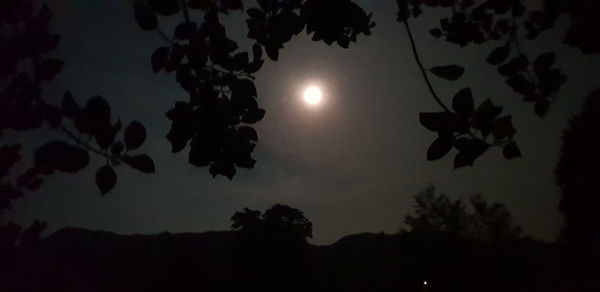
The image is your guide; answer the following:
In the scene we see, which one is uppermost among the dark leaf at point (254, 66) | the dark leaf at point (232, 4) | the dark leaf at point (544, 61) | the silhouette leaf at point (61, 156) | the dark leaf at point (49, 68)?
the dark leaf at point (232, 4)

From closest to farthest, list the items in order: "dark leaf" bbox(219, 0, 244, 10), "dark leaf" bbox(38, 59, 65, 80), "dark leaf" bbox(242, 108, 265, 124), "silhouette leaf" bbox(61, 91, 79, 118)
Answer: "silhouette leaf" bbox(61, 91, 79, 118)
"dark leaf" bbox(38, 59, 65, 80)
"dark leaf" bbox(242, 108, 265, 124)
"dark leaf" bbox(219, 0, 244, 10)

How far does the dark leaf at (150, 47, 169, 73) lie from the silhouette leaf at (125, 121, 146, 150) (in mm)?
1017

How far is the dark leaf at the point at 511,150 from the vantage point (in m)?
1.82

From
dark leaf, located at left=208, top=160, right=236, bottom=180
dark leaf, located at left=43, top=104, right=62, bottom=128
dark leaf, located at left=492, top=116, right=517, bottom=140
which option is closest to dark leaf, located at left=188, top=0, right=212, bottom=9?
dark leaf, located at left=208, top=160, right=236, bottom=180

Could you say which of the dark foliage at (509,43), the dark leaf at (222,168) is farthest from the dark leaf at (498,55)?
the dark leaf at (222,168)

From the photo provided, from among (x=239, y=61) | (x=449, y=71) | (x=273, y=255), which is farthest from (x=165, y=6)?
(x=273, y=255)

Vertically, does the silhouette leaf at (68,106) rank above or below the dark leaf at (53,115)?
below

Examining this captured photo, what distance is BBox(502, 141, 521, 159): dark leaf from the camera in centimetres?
182

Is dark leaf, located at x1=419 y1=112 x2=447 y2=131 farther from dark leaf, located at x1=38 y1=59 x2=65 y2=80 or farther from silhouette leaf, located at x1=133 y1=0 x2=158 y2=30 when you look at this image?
dark leaf, located at x1=38 y1=59 x2=65 y2=80

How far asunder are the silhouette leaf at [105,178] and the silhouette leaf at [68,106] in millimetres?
245

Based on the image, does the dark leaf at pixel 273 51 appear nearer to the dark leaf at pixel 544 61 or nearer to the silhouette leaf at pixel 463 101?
the silhouette leaf at pixel 463 101

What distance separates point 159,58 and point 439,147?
151cm

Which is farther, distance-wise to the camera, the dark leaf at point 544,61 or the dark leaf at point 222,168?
the dark leaf at point 222,168

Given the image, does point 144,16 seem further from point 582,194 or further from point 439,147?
point 582,194
